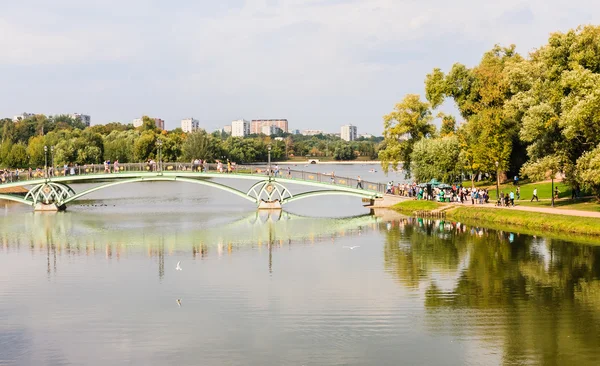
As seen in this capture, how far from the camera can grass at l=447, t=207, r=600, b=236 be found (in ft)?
126

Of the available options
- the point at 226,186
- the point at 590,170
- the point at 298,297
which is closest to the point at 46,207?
the point at 226,186

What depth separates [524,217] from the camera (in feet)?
143

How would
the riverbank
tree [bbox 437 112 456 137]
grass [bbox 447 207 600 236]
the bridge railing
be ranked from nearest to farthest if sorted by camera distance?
grass [bbox 447 207 600 236] < the riverbank < the bridge railing < tree [bbox 437 112 456 137]

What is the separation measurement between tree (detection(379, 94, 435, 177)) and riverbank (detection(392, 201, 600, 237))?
1324 centimetres

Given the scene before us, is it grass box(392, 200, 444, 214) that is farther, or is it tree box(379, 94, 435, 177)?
tree box(379, 94, 435, 177)

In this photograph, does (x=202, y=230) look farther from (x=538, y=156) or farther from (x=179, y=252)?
(x=538, y=156)

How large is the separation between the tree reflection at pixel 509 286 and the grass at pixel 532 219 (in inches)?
68.3

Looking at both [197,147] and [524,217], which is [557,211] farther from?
[197,147]

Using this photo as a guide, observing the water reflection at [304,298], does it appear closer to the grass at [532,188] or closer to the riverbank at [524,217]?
the riverbank at [524,217]

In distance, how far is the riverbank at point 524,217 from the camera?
3890 centimetres

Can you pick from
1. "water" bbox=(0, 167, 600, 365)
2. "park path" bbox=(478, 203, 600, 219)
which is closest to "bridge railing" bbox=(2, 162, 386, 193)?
"water" bbox=(0, 167, 600, 365)

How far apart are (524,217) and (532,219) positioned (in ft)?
2.69

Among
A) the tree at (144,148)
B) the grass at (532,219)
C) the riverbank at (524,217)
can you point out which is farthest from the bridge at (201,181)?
the tree at (144,148)

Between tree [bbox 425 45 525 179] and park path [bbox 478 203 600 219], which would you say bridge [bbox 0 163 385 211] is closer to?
tree [bbox 425 45 525 179]
